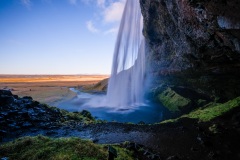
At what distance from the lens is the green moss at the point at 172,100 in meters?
30.6

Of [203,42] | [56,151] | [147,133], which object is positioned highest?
[203,42]

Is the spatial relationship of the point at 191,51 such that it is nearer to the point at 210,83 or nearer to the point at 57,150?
the point at 210,83

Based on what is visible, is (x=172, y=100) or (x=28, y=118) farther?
(x=172, y=100)

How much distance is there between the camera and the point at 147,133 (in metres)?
15.2

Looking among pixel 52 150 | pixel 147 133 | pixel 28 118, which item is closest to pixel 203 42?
pixel 147 133

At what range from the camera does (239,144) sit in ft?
37.9

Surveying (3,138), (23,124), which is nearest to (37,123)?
(23,124)

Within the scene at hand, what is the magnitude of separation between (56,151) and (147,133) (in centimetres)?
757

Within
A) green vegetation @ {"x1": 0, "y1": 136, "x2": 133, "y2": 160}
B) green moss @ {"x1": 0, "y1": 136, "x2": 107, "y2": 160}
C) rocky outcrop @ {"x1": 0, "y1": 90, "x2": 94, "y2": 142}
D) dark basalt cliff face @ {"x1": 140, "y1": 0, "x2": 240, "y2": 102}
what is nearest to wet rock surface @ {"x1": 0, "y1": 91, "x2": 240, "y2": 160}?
rocky outcrop @ {"x1": 0, "y1": 90, "x2": 94, "y2": 142}

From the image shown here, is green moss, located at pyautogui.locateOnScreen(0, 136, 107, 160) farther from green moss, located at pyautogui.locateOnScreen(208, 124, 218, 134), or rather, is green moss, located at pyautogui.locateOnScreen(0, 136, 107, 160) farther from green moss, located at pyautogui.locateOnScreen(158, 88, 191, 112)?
green moss, located at pyautogui.locateOnScreen(158, 88, 191, 112)

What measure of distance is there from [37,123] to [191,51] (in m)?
16.3

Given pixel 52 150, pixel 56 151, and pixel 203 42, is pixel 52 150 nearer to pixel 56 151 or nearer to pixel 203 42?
pixel 56 151

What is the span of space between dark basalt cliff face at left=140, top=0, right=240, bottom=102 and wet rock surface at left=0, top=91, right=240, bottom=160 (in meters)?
4.63

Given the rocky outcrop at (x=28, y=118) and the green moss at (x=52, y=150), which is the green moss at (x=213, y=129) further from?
the rocky outcrop at (x=28, y=118)
